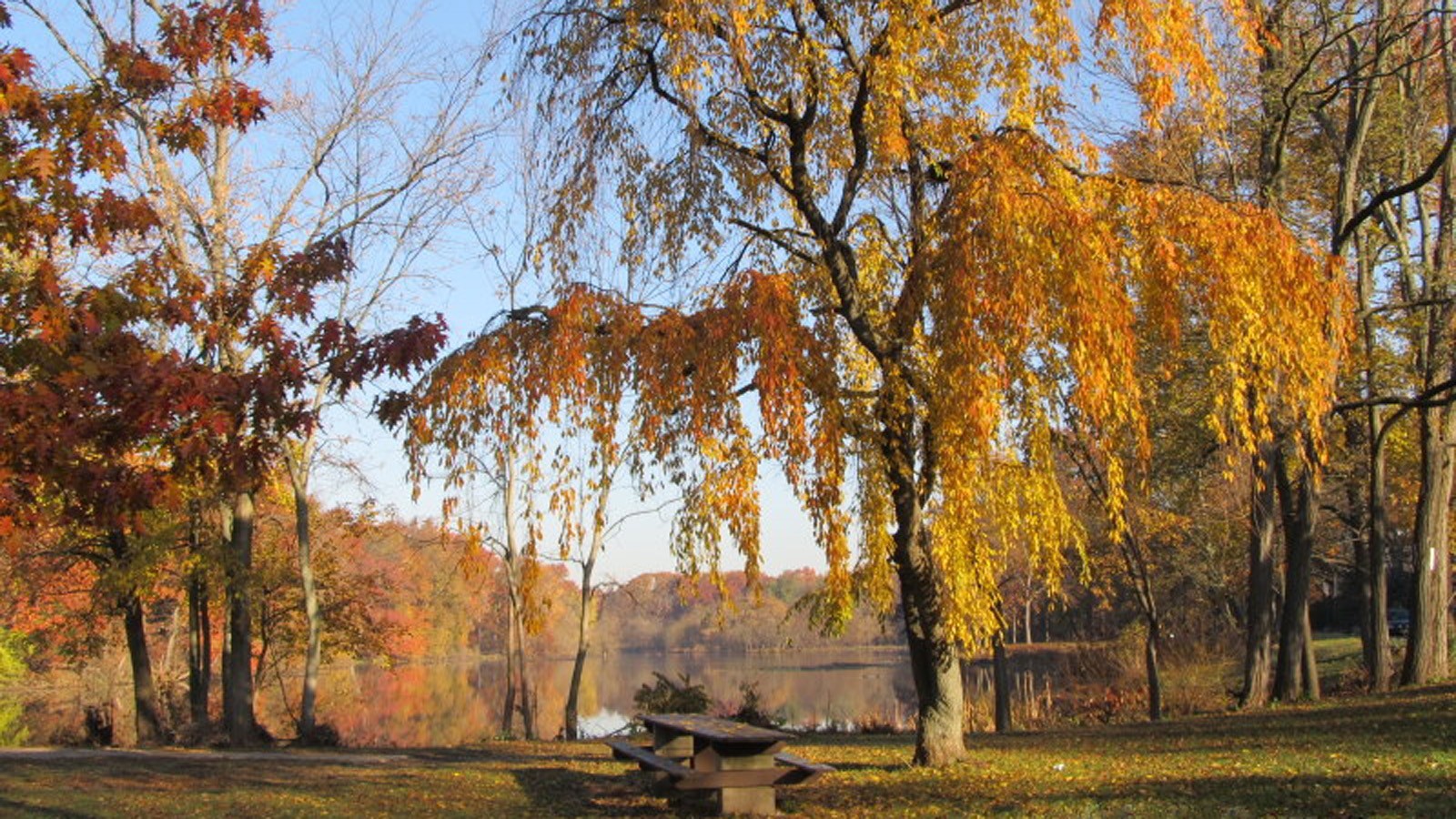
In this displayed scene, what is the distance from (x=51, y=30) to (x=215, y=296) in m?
11.7

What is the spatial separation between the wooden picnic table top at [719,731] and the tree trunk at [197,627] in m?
11.0

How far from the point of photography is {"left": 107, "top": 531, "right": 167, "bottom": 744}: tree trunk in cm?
1844

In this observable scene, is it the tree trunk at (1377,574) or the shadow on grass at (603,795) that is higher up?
the tree trunk at (1377,574)

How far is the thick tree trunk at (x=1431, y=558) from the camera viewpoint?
593 inches

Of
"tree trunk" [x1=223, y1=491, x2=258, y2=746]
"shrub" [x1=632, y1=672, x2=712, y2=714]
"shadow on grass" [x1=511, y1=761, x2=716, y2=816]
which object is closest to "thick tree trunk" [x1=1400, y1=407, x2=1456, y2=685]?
"shrub" [x1=632, y1=672, x2=712, y2=714]

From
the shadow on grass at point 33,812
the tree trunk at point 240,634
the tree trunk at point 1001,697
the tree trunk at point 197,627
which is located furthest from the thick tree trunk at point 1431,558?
the tree trunk at point 197,627

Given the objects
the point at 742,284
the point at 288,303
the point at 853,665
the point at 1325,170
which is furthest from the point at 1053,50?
the point at 853,665

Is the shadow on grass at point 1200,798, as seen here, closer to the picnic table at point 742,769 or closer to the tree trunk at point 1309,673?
the picnic table at point 742,769

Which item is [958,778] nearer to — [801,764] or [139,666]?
[801,764]

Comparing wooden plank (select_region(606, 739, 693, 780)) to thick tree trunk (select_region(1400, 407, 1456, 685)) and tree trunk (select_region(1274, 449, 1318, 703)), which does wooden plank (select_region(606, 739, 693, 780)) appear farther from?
thick tree trunk (select_region(1400, 407, 1456, 685))

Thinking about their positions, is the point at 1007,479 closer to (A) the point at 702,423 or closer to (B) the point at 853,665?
(A) the point at 702,423

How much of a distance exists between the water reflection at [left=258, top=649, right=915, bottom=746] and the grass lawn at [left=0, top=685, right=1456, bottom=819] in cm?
633

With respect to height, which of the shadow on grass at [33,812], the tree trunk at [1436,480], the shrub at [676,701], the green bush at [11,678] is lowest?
the green bush at [11,678]

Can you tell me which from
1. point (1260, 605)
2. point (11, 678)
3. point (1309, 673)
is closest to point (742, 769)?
point (1260, 605)
